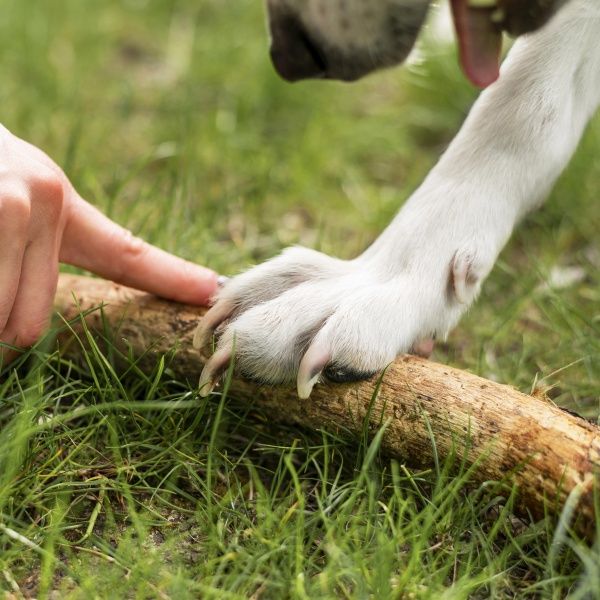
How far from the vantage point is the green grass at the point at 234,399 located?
1491 mm

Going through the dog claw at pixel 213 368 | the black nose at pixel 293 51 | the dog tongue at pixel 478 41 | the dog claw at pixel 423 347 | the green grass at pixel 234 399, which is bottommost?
the green grass at pixel 234 399

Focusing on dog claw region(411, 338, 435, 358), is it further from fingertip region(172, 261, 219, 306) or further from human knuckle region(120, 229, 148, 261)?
human knuckle region(120, 229, 148, 261)

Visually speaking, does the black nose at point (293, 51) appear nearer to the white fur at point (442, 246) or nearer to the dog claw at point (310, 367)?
the white fur at point (442, 246)

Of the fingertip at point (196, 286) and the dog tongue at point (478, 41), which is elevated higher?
the dog tongue at point (478, 41)

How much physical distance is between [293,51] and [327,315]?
0.51 metres

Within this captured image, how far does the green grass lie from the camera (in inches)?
58.7

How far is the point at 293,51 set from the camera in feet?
5.96

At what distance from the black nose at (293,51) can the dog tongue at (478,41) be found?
259 mm

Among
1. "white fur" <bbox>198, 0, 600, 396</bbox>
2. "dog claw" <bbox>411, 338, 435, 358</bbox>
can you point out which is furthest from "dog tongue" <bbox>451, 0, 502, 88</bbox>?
"dog claw" <bbox>411, 338, 435, 358</bbox>

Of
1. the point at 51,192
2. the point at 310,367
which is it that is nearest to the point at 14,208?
the point at 51,192

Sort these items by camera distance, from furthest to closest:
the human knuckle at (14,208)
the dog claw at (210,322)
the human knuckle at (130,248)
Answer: the human knuckle at (130,248) → the dog claw at (210,322) → the human knuckle at (14,208)

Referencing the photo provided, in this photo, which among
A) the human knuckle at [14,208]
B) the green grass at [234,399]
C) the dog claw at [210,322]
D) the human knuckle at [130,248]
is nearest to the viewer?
the green grass at [234,399]

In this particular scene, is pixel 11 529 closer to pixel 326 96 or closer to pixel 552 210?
pixel 552 210

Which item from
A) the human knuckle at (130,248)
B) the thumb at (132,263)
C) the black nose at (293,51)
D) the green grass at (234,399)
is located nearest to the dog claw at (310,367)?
the green grass at (234,399)
